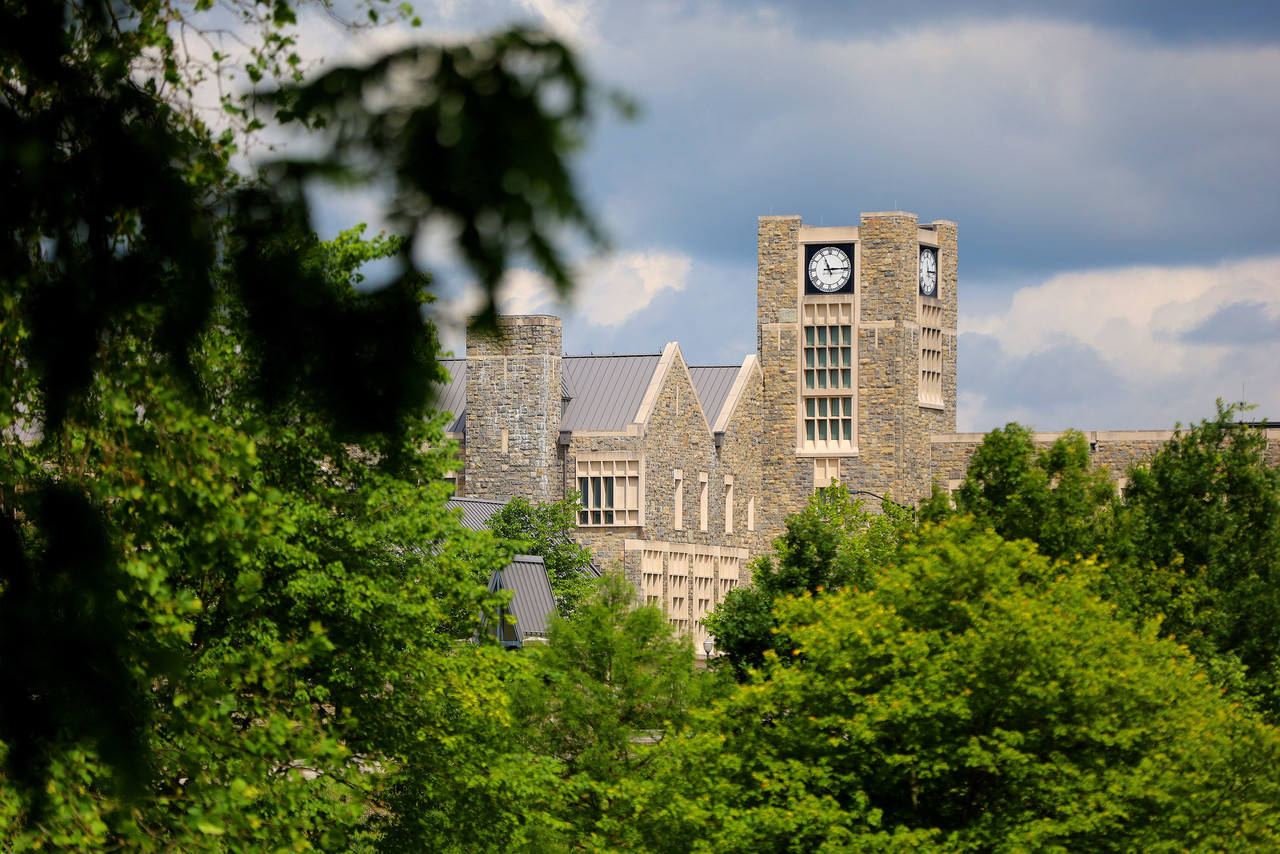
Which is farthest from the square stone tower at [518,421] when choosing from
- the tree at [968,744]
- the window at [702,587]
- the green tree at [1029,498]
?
the tree at [968,744]

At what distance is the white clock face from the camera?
217 ft

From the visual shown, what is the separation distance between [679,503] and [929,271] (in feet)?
52.7

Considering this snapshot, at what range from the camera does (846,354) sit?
66.0 metres

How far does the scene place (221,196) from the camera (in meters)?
4.69

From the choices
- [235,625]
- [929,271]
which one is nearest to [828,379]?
[929,271]

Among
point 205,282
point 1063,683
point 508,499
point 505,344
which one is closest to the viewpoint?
point 505,344

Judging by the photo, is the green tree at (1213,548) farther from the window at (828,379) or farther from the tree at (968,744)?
the window at (828,379)

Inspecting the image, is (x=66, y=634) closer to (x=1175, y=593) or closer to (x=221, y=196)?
(x=221, y=196)

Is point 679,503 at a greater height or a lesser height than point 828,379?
lesser

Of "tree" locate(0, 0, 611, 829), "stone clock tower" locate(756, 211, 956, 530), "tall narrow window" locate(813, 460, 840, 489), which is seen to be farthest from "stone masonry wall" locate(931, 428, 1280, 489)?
"tree" locate(0, 0, 611, 829)

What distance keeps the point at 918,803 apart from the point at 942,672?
79.6 inches

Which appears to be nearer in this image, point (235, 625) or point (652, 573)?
point (235, 625)

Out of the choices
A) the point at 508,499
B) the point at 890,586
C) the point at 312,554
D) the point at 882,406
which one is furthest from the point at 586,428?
the point at 312,554

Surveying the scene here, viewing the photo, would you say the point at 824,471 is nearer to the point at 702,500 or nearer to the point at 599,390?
the point at 702,500
